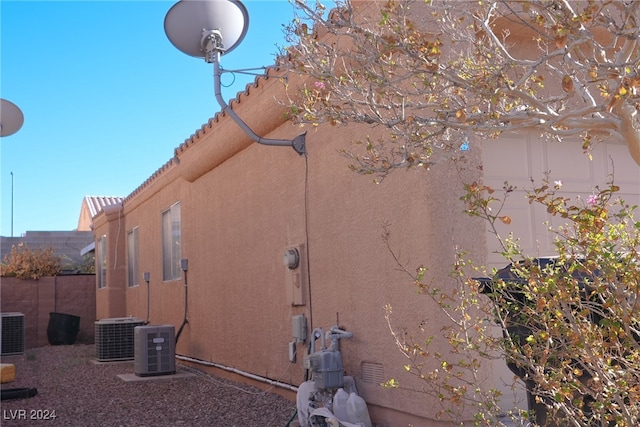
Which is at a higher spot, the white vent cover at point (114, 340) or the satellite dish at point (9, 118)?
the satellite dish at point (9, 118)

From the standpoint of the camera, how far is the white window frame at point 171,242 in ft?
38.6

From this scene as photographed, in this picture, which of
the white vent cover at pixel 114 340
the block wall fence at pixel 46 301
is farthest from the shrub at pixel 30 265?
the white vent cover at pixel 114 340

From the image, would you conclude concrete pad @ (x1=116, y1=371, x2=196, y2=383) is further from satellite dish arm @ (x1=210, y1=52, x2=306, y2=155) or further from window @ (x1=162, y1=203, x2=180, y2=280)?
satellite dish arm @ (x1=210, y1=52, x2=306, y2=155)

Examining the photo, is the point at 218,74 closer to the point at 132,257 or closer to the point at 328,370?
the point at 328,370

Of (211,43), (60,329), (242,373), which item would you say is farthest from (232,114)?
(60,329)

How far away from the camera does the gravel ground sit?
6.90 meters

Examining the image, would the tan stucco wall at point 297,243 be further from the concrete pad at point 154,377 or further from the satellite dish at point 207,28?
the satellite dish at point 207,28

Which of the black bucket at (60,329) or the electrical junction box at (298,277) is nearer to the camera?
the electrical junction box at (298,277)

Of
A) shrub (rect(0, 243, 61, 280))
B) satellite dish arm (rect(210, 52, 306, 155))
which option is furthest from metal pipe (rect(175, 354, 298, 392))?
shrub (rect(0, 243, 61, 280))

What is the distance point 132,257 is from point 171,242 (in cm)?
382

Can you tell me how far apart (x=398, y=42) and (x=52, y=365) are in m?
10.5

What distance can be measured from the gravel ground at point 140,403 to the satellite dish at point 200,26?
333 cm

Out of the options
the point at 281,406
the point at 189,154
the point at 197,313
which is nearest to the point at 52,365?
the point at 197,313

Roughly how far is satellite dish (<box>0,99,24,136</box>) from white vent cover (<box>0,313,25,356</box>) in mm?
6148
